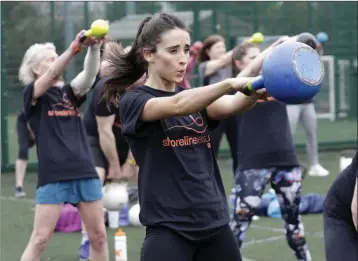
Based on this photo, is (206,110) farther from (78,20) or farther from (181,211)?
(78,20)

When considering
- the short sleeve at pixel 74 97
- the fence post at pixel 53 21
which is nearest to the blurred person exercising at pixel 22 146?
the fence post at pixel 53 21

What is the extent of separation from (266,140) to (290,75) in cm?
341

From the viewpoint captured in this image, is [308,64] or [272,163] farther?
[272,163]

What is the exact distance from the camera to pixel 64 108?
20.4 ft

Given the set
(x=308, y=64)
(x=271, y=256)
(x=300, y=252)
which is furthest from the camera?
(x=271, y=256)

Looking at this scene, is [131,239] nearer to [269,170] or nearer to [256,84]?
[269,170]

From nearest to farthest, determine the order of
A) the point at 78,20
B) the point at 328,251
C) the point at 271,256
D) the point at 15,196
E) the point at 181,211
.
Answer: the point at 181,211 → the point at 328,251 → the point at 271,256 → the point at 15,196 → the point at 78,20

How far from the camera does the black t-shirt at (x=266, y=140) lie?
6504 millimetres

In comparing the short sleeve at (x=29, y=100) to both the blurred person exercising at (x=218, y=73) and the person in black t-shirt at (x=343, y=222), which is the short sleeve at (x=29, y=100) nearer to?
the person in black t-shirt at (x=343, y=222)

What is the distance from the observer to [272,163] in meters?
6.48

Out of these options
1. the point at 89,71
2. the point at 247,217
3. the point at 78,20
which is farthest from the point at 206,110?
the point at 78,20

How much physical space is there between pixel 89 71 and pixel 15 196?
5.39 metres

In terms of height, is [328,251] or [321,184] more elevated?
[328,251]

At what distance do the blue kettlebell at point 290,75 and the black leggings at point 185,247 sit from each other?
821 millimetres
